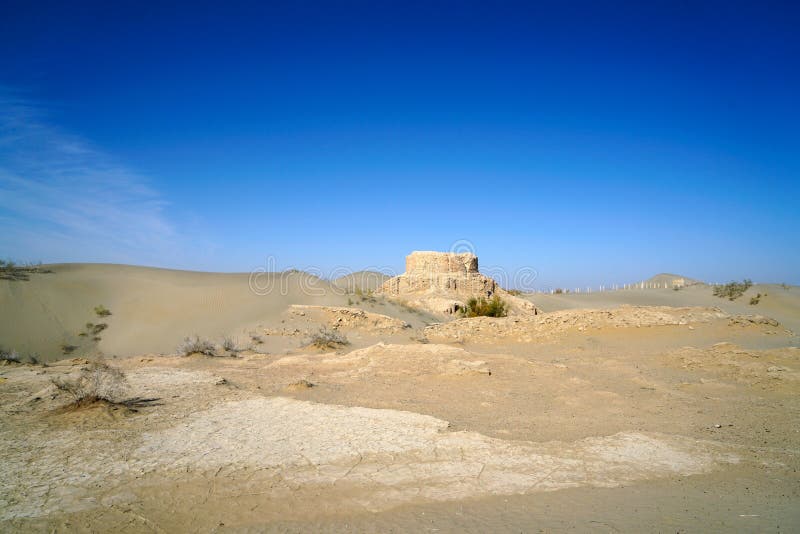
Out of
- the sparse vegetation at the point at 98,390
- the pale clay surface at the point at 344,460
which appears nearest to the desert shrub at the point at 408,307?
the sparse vegetation at the point at 98,390

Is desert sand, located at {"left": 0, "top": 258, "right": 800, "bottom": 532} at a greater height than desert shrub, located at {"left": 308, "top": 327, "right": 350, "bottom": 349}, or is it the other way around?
desert shrub, located at {"left": 308, "top": 327, "right": 350, "bottom": 349}

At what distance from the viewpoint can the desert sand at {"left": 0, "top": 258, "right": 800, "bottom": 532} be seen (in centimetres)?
396

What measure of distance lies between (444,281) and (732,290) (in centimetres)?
1959

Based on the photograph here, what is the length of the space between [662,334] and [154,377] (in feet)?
43.9

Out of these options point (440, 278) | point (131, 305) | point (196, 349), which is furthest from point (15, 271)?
point (440, 278)

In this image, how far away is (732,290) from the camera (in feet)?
106

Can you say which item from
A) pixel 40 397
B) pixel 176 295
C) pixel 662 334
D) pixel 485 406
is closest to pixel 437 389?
pixel 485 406

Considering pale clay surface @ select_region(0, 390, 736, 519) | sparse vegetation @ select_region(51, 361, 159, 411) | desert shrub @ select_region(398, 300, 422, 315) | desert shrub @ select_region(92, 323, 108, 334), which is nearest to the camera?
pale clay surface @ select_region(0, 390, 736, 519)

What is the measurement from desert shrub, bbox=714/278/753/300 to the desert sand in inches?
832

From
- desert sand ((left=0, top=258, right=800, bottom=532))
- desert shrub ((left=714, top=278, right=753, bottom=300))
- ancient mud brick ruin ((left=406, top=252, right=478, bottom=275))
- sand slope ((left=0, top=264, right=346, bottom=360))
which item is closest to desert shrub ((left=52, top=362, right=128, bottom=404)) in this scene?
desert sand ((left=0, top=258, right=800, bottom=532))

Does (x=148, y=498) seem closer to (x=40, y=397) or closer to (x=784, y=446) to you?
(x=40, y=397)

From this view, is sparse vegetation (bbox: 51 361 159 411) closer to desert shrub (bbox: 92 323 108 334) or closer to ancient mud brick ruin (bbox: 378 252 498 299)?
desert shrub (bbox: 92 323 108 334)

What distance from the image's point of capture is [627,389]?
8.79m

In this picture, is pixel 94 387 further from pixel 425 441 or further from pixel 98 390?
pixel 425 441
